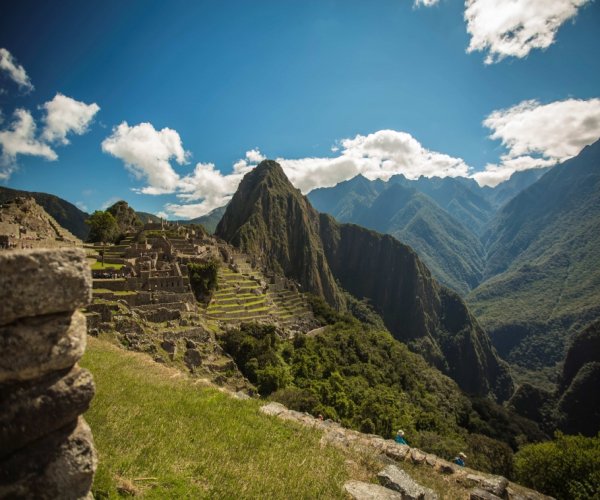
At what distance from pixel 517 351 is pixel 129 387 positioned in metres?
220

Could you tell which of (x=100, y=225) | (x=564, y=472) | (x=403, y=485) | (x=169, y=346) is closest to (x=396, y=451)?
(x=403, y=485)

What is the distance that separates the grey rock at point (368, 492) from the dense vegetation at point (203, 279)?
38.4m

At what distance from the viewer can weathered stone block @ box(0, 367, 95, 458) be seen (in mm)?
3084

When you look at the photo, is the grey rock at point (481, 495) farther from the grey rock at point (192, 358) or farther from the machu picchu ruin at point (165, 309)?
the grey rock at point (192, 358)

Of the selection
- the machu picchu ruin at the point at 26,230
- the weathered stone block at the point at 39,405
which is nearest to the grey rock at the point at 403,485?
the weathered stone block at the point at 39,405

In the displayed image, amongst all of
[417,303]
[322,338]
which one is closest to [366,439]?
[322,338]

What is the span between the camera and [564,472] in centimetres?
1599

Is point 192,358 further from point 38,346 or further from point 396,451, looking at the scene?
point 38,346

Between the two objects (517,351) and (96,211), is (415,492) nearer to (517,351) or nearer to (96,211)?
(96,211)

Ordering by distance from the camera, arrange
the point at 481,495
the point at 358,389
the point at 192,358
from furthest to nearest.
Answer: the point at 358,389 < the point at 192,358 < the point at 481,495

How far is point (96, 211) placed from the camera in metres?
56.8

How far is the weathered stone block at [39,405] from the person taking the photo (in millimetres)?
3084

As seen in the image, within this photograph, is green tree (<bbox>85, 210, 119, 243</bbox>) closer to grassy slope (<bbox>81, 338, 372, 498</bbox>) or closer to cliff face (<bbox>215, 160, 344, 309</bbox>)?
grassy slope (<bbox>81, 338, 372, 498</bbox>)

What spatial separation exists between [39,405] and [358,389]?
142ft
